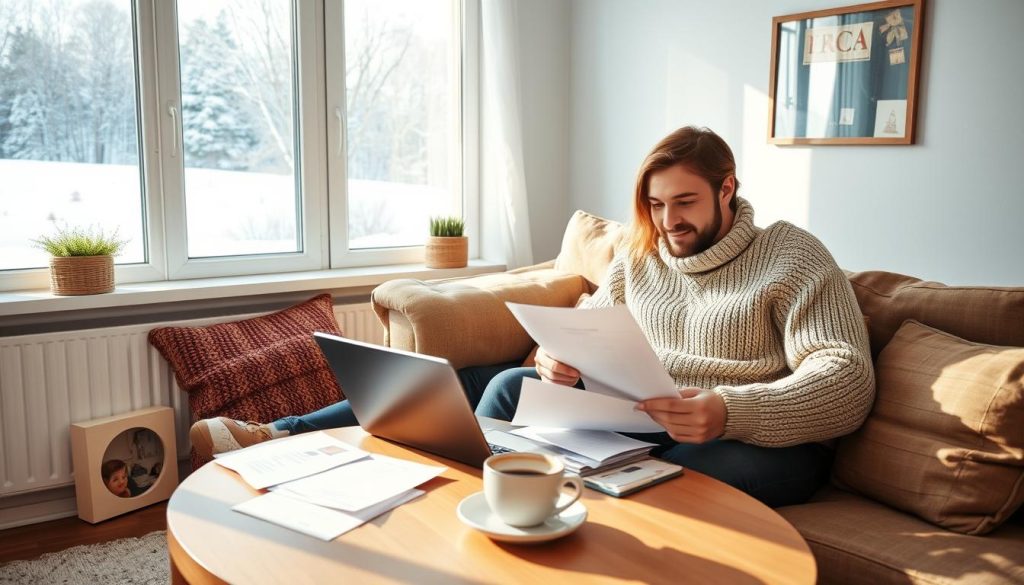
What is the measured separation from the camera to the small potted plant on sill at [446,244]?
10.2 feet

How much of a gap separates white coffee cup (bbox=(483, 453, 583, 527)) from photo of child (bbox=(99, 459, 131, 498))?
178 cm

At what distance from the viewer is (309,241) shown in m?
3.00

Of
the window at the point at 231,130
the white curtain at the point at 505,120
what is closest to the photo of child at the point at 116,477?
the window at the point at 231,130

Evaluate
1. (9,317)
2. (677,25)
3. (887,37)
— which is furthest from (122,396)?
(887,37)

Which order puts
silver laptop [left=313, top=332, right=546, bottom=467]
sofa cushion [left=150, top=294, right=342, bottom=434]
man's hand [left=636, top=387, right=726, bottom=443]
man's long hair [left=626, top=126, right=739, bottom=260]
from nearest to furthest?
silver laptop [left=313, top=332, right=546, bottom=467] < man's hand [left=636, top=387, right=726, bottom=443] < man's long hair [left=626, top=126, right=739, bottom=260] < sofa cushion [left=150, top=294, right=342, bottom=434]

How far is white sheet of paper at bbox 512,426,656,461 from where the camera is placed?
1346mm

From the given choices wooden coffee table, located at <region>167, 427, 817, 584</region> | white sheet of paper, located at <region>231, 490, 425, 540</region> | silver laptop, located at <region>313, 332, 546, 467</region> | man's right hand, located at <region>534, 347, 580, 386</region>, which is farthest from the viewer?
man's right hand, located at <region>534, 347, 580, 386</region>

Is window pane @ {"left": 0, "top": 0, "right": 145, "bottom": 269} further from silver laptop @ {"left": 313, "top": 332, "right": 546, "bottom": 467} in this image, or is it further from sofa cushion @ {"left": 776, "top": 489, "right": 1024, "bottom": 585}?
sofa cushion @ {"left": 776, "top": 489, "right": 1024, "bottom": 585}

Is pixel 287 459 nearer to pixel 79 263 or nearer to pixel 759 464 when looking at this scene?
pixel 759 464

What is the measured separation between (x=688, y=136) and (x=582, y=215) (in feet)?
3.08

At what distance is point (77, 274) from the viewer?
2383mm

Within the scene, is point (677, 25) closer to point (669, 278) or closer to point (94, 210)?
point (669, 278)

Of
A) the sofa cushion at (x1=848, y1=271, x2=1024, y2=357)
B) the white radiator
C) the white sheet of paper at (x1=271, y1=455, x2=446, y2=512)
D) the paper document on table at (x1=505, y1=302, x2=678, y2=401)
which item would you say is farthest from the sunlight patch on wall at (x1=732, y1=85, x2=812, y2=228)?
the white radiator

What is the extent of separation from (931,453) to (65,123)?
95.4 inches
